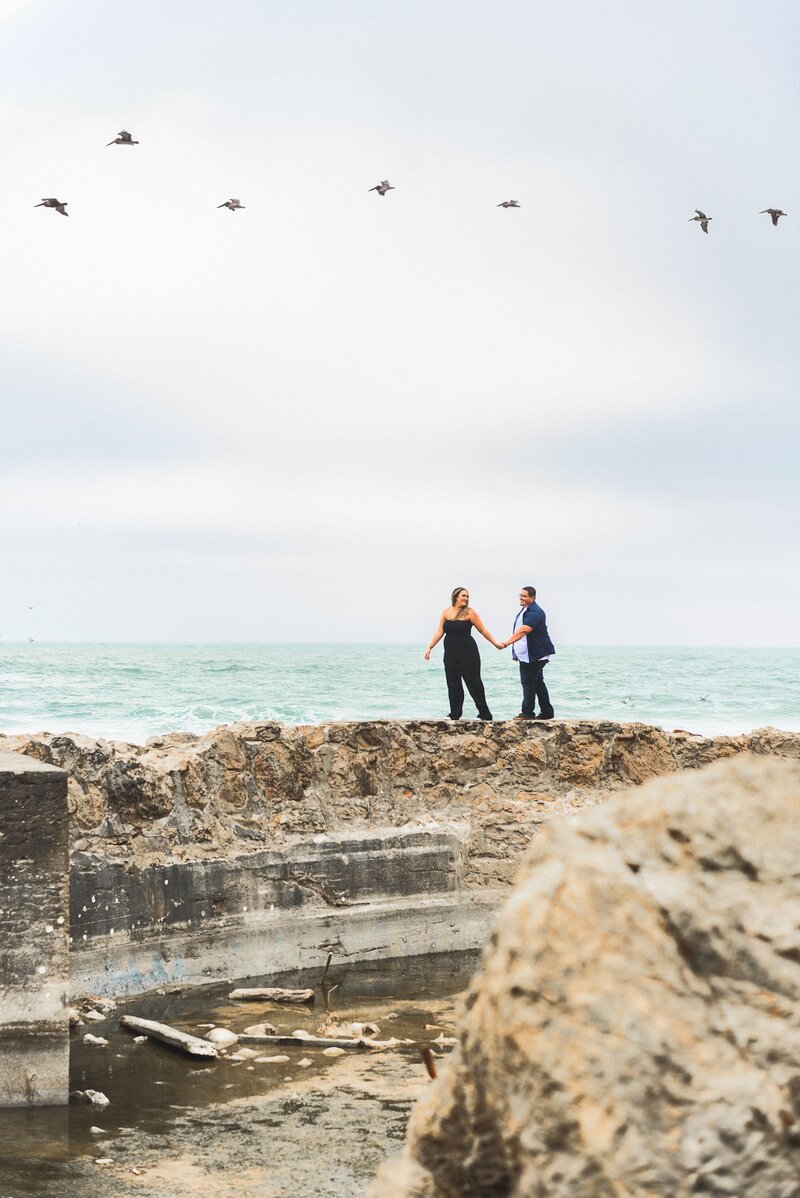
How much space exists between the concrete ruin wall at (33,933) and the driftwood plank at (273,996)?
2.29m

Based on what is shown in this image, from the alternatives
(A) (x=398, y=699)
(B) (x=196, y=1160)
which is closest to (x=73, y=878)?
(B) (x=196, y=1160)

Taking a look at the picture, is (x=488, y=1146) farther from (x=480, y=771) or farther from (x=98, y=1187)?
(x=480, y=771)

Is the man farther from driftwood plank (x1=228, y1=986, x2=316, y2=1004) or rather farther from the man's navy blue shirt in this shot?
driftwood plank (x1=228, y1=986, x2=316, y2=1004)

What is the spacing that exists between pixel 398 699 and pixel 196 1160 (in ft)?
139

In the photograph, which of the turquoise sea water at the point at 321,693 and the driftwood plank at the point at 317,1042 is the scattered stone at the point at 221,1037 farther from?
the turquoise sea water at the point at 321,693

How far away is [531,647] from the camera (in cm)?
1227

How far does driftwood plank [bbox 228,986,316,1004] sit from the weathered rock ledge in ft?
1.32

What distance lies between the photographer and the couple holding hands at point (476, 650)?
39.2ft

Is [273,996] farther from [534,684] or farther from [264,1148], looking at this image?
[534,684]

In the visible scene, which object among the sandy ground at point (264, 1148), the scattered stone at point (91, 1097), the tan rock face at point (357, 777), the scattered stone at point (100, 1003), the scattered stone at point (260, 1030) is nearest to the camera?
the sandy ground at point (264, 1148)

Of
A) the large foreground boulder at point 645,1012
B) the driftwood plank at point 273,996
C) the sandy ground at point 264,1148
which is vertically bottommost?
the driftwood plank at point 273,996

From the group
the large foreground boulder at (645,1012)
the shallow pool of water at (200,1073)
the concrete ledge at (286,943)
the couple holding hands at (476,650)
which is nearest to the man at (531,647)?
the couple holding hands at (476,650)

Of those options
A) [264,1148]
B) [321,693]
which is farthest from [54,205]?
[321,693]

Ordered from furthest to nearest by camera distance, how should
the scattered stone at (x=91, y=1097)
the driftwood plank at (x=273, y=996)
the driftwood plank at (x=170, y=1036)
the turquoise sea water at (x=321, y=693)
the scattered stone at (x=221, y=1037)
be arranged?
the turquoise sea water at (x=321, y=693)
the driftwood plank at (x=273, y=996)
the scattered stone at (x=221, y=1037)
the driftwood plank at (x=170, y=1036)
the scattered stone at (x=91, y=1097)
